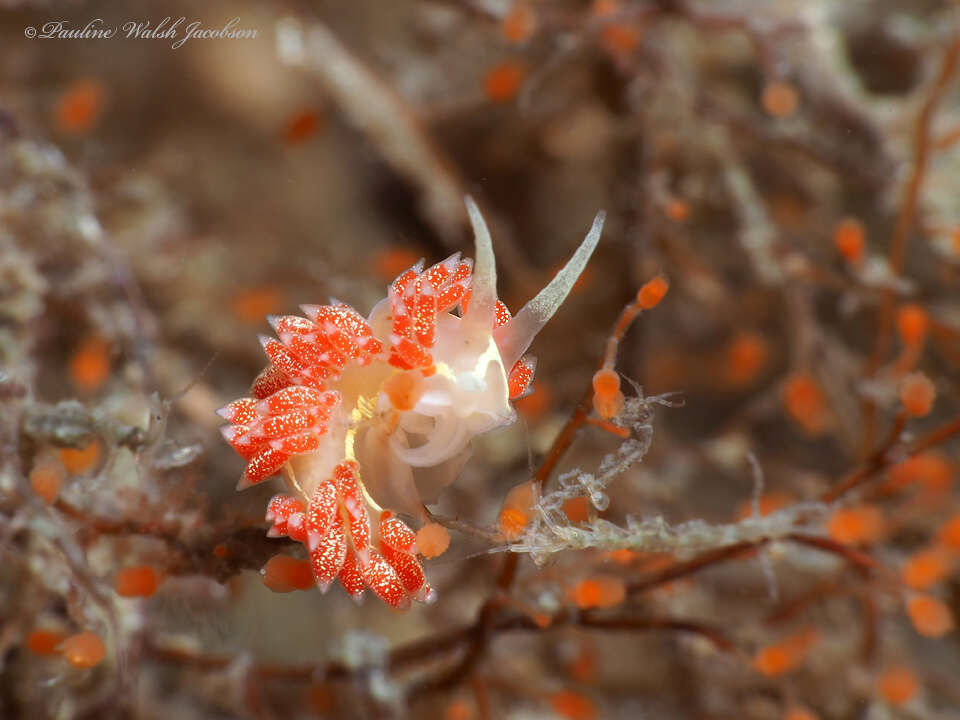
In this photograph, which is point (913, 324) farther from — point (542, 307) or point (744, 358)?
point (542, 307)

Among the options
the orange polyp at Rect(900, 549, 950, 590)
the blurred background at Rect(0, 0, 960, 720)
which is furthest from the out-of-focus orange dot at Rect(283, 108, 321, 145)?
the orange polyp at Rect(900, 549, 950, 590)

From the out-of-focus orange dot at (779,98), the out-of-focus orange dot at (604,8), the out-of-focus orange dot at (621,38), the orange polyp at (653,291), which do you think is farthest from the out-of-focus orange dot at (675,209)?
the orange polyp at (653,291)

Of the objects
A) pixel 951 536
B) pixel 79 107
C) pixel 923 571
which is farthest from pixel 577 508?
pixel 79 107

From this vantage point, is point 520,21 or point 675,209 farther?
point 675,209

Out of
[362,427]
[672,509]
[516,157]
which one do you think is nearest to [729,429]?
[672,509]

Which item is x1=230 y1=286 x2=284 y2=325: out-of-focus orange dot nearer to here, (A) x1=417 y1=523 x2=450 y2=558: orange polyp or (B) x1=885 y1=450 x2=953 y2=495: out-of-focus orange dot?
(A) x1=417 y1=523 x2=450 y2=558: orange polyp

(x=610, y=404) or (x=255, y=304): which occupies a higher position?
(x=610, y=404)

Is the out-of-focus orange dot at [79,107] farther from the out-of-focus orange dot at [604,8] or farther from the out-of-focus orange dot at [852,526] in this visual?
the out-of-focus orange dot at [852,526]
